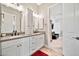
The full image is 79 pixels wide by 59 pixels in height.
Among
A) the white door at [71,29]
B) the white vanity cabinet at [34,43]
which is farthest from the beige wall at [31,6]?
the white door at [71,29]

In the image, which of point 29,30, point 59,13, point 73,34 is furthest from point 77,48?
point 59,13

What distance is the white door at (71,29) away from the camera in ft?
5.91

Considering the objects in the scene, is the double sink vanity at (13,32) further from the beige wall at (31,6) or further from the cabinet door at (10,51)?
the beige wall at (31,6)

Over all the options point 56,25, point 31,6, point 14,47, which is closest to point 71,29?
point 14,47

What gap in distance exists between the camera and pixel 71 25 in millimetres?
1873

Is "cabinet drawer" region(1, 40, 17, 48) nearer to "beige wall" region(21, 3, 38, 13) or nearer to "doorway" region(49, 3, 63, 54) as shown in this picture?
"beige wall" region(21, 3, 38, 13)

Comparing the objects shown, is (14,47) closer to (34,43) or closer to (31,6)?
(34,43)

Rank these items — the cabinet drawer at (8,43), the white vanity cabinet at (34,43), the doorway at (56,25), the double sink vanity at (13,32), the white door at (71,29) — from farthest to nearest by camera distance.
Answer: the doorway at (56,25) → the white vanity cabinet at (34,43) → the white door at (71,29) → the double sink vanity at (13,32) → the cabinet drawer at (8,43)

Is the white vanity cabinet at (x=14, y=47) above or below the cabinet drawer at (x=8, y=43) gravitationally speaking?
below

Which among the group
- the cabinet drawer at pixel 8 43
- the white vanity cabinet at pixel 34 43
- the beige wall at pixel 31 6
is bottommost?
the white vanity cabinet at pixel 34 43

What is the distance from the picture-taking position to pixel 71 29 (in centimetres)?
186

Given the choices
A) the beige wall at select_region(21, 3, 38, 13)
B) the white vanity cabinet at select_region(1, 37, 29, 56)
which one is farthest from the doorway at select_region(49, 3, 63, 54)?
the white vanity cabinet at select_region(1, 37, 29, 56)

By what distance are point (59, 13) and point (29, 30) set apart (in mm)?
1484

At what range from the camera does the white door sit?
1803mm
